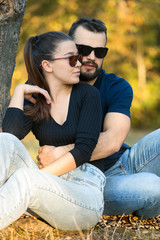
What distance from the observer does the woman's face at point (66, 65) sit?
3.28 metres

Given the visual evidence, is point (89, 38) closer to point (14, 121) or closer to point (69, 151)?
point (14, 121)

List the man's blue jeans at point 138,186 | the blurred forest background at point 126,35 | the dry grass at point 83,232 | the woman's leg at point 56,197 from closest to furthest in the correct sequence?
1. the woman's leg at point 56,197
2. the dry grass at point 83,232
3. the man's blue jeans at point 138,186
4. the blurred forest background at point 126,35

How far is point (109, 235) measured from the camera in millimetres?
3074

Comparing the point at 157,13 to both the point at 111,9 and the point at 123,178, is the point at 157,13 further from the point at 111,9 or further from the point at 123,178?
the point at 123,178

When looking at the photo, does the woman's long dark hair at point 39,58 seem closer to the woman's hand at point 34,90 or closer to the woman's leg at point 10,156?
the woman's hand at point 34,90

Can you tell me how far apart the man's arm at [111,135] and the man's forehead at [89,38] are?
32.9 inches

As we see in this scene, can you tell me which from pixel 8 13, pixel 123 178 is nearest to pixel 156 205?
pixel 123 178

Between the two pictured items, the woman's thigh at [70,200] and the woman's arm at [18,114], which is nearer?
the woman's thigh at [70,200]

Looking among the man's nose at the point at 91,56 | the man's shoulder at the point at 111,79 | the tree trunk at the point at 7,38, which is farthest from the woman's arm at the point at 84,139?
the tree trunk at the point at 7,38

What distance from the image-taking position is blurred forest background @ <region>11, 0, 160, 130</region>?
14.0 m

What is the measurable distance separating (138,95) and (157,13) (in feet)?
11.8

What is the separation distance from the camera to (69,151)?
119 inches

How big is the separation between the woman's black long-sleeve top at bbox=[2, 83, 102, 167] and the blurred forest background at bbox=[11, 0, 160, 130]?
9.95m

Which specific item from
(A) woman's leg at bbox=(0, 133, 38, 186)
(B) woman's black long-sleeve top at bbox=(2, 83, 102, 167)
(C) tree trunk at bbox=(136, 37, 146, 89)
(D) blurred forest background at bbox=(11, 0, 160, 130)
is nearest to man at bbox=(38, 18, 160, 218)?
(B) woman's black long-sleeve top at bbox=(2, 83, 102, 167)
